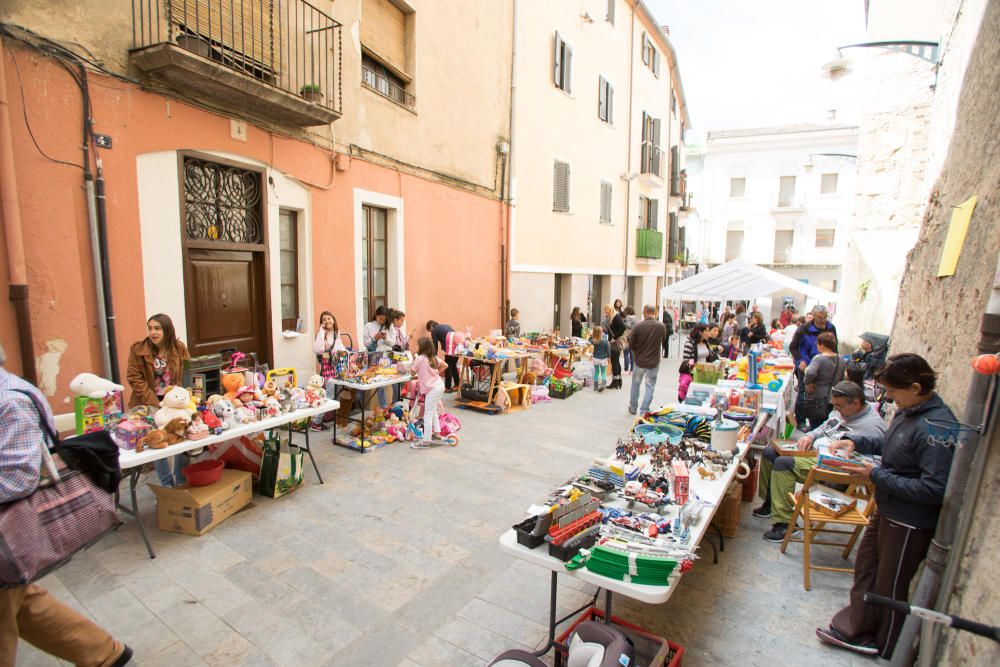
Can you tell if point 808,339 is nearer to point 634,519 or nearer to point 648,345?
point 648,345

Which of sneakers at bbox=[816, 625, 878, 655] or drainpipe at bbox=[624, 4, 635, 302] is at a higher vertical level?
drainpipe at bbox=[624, 4, 635, 302]

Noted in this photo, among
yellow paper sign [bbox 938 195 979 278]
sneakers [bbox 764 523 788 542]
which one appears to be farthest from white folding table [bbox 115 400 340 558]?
yellow paper sign [bbox 938 195 979 278]

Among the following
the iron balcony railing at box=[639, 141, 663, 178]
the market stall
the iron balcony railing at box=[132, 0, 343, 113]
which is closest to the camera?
the market stall

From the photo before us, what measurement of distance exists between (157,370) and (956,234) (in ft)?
23.4

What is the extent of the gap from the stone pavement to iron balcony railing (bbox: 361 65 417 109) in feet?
21.9

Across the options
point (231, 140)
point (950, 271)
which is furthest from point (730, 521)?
point (231, 140)

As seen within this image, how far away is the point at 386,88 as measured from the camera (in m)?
9.07

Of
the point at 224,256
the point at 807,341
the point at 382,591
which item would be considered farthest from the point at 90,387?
the point at 807,341

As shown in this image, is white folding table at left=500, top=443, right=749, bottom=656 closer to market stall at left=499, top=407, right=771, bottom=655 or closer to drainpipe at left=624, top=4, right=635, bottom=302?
market stall at left=499, top=407, right=771, bottom=655

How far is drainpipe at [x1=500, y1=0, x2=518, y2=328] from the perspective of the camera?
1173cm

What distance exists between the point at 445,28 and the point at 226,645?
34.1ft

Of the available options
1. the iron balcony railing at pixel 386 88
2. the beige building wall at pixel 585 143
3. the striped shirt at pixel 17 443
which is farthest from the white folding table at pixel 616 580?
the beige building wall at pixel 585 143

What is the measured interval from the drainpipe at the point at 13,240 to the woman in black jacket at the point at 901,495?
670 centimetres

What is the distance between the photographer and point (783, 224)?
91.6 feet
